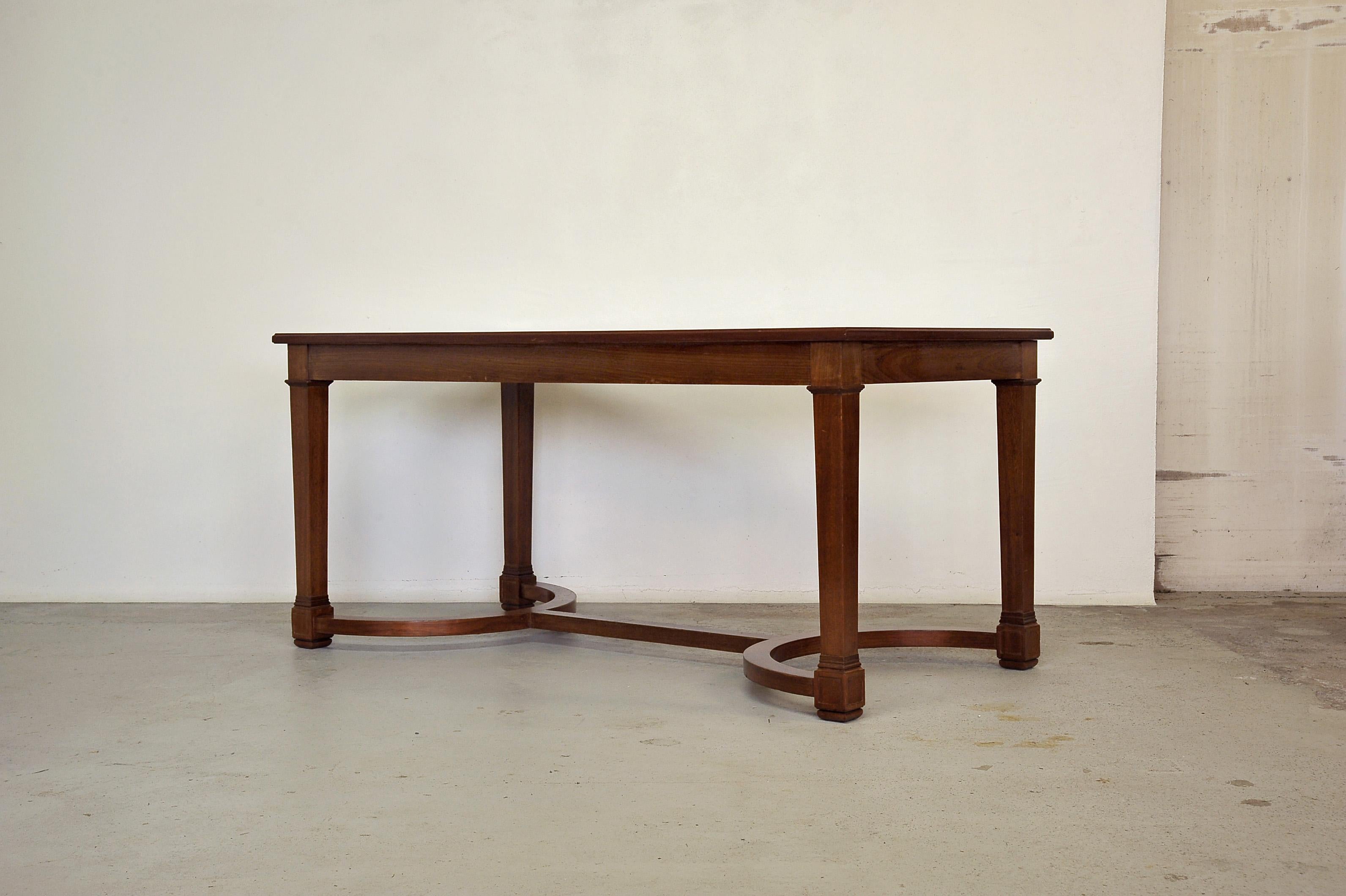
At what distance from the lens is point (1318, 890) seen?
1.52 m

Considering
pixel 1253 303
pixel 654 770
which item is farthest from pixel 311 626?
pixel 1253 303

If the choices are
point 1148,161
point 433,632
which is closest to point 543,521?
point 433,632

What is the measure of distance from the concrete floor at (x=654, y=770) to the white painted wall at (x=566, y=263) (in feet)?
2.22

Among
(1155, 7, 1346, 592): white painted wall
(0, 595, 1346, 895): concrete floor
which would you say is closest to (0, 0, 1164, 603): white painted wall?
(1155, 7, 1346, 592): white painted wall

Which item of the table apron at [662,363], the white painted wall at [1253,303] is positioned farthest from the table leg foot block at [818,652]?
the white painted wall at [1253,303]

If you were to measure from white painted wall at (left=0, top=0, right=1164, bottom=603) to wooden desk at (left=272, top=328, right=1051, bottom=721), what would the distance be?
430 mm

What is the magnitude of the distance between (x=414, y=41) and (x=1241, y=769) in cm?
298

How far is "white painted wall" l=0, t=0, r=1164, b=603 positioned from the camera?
11.7 ft

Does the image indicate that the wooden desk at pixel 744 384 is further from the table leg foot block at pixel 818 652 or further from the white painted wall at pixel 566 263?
the white painted wall at pixel 566 263

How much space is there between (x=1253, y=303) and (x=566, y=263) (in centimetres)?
209

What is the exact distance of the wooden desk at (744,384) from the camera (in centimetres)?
234

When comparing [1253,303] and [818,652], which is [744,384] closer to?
[818,652]

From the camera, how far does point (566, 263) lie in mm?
3676

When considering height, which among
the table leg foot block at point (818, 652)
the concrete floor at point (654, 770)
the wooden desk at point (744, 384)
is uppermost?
the wooden desk at point (744, 384)
